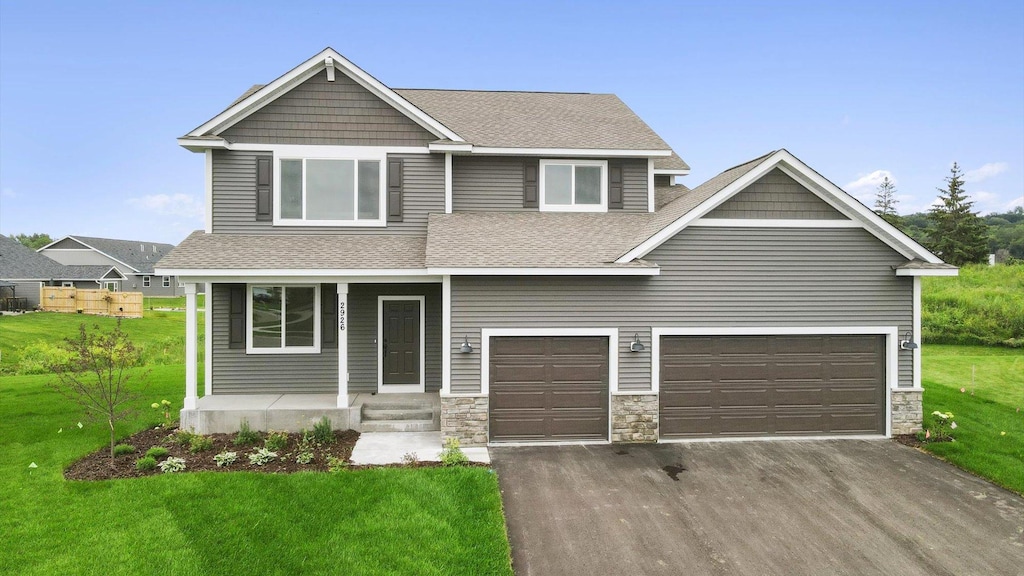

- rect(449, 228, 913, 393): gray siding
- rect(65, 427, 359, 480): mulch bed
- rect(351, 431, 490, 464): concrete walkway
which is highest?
rect(449, 228, 913, 393): gray siding

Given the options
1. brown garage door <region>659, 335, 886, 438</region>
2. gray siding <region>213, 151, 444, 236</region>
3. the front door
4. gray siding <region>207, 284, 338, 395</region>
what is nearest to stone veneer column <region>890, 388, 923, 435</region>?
brown garage door <region>659, 335, 886, 438</region>

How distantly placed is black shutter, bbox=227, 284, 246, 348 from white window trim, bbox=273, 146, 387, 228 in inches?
64.6

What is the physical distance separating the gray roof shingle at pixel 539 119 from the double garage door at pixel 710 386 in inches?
181

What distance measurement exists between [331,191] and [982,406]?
15243 millimetres

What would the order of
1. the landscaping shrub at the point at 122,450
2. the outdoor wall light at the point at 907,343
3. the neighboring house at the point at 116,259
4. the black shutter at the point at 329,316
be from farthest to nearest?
the neighboring house at the point at 116,259 → the black shutter at the point at 329,316 → the outdoor wall light at the point at 907,343 → the landscaping shrub at the point at 122,450

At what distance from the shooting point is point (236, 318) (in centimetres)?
1053

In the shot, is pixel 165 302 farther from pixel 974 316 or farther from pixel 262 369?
pixel 974 316

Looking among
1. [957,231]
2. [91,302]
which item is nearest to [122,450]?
[91,302]

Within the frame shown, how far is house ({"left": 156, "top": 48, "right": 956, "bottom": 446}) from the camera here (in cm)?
898

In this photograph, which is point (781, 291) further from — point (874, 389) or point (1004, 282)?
point (1004, 282)

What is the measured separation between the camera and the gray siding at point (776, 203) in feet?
30.2

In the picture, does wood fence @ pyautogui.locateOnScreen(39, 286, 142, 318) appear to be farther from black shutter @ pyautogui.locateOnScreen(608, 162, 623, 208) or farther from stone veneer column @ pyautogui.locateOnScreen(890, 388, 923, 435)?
stone veneer column @ pyautogui.locateOnScreen(890, 388, 923, 435)

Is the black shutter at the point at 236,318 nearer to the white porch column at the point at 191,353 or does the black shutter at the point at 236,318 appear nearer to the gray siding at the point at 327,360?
the gray siding at the point at 327,360

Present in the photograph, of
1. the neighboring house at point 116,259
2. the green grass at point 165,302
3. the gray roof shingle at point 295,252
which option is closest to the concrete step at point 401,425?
the gray roof shingle at point 295,252
